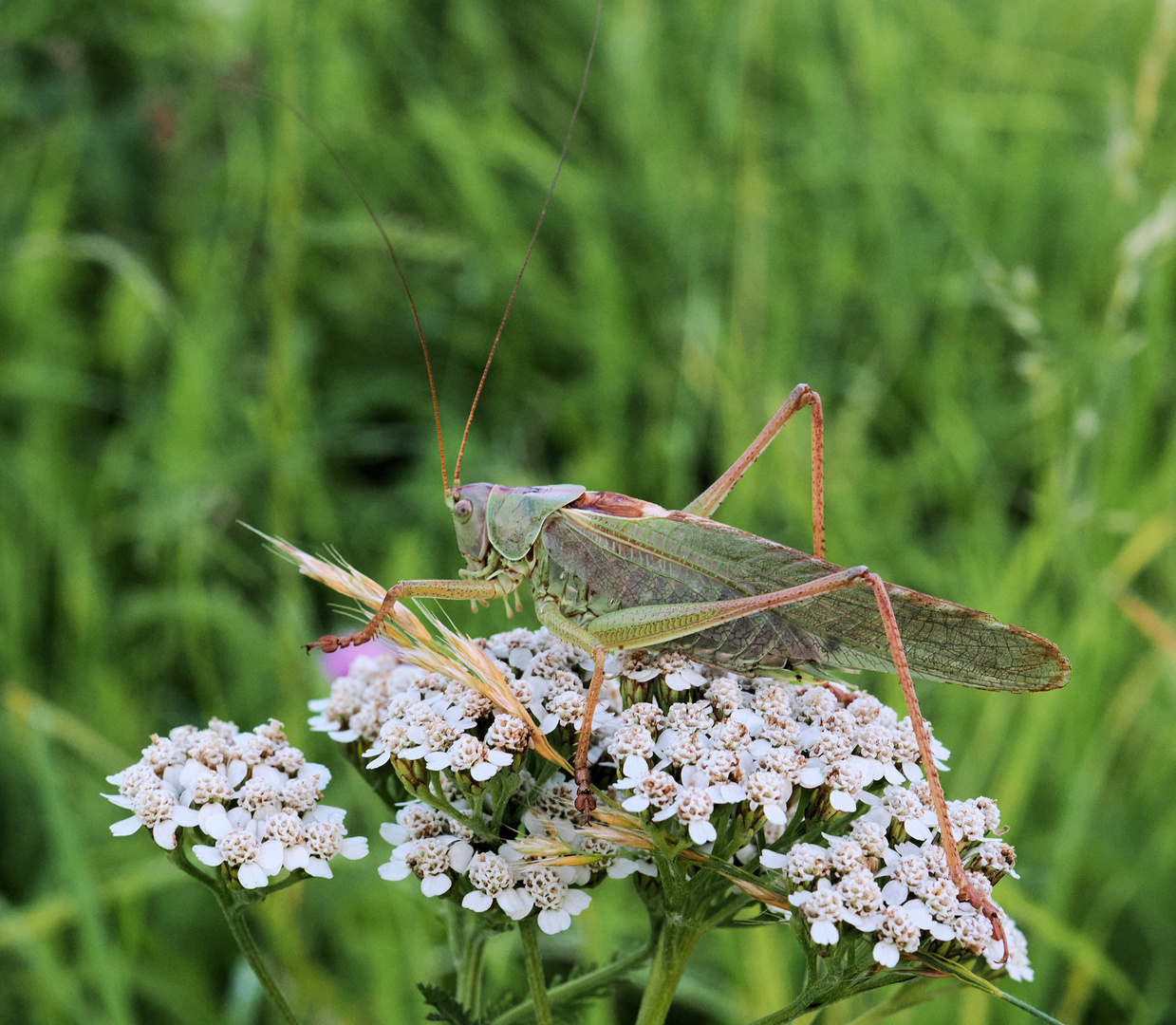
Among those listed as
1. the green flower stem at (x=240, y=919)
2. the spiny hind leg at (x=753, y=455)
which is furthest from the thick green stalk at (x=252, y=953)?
the spiny hind leg at (x=753, y=455)

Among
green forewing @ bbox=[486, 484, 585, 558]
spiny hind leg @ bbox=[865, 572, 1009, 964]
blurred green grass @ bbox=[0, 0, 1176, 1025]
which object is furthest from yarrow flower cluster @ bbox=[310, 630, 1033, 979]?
blurred green grass @ bbox=[0, 0, 1176, 1025]

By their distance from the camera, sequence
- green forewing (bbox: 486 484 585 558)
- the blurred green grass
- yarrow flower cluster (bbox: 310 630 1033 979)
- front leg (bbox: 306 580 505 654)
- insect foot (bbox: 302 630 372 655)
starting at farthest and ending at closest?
the blurred green grass → green forewing (bbox: 486 484 585 558) → insect foot (bbox: 302 630 372 655) → front leg (bbox: 306 580 505 654) → yarrow flower cluster (bbox: 310 630 1033 979)

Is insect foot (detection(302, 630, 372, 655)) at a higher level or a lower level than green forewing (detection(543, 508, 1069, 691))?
lower

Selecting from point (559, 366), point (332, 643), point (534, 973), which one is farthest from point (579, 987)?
point (559, 366)

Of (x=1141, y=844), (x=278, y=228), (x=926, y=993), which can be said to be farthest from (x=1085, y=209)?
(x=926, y=993)

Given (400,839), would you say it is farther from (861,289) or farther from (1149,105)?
(861,289)

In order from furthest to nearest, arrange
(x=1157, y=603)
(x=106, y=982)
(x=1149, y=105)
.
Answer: (x=1157, y=603), (x=1149, y=105), (x=106, y=982)

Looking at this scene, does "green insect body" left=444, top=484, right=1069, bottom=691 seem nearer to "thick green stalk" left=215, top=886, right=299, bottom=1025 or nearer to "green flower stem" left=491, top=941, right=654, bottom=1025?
"green flower stem" left=491, top=941, right=654, bottom=1025

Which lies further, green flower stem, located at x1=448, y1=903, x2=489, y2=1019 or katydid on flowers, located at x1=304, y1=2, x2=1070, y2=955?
katydid on flowers, located at x1=304, y1=2, x2=1070, y2=955
